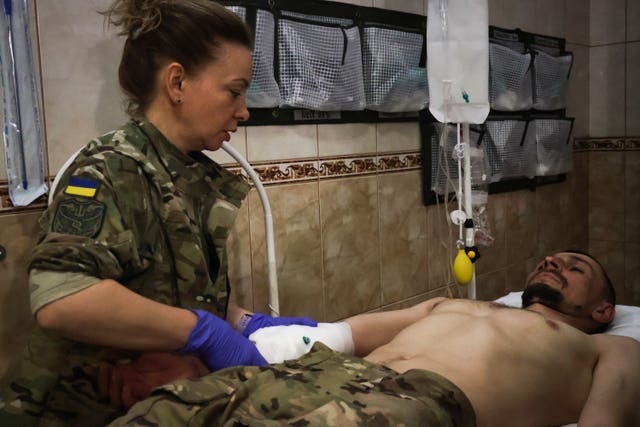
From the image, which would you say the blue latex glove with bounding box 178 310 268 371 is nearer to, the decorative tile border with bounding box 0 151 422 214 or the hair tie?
the hair tie

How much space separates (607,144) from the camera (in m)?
3.71

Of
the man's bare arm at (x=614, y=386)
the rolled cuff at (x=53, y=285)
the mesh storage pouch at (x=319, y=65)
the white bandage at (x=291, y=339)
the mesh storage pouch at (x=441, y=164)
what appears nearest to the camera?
the rolled cuff at (x=53, y=285)

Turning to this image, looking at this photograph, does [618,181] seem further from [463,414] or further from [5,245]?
[5,245]

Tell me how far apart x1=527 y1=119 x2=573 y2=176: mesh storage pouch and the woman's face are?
2098mm

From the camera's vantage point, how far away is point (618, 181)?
368 centimetres

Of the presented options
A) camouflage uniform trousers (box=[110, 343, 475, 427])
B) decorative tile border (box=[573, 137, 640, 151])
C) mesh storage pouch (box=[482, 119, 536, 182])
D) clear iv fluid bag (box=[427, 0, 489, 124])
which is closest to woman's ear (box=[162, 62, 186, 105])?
camouflage uniform trousers (box=[110, 343, 475, 427])

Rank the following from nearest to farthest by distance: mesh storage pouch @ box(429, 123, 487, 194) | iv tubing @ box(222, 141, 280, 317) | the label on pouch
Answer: iv tubing @ box(222, 141, 280, 317), the label on pouch, mesh storage pouch @ box(429, 123, 487, 194)

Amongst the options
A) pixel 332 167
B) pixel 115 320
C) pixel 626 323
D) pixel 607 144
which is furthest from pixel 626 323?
pixel 607 144

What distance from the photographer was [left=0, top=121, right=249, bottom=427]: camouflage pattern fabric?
116 centimetres

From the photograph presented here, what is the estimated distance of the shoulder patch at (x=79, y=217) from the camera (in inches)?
46.4

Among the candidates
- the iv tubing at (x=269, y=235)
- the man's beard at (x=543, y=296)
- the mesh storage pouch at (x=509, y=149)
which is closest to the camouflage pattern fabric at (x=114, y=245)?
the iv tubing at (x=269, y=235)

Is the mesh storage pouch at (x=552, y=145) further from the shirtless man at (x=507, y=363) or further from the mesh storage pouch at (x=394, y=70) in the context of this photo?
the shirtless man at (x=507, y=363)

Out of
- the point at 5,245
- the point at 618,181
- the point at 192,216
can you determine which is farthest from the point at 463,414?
the point at 618,181

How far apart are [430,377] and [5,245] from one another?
1.11 meters
